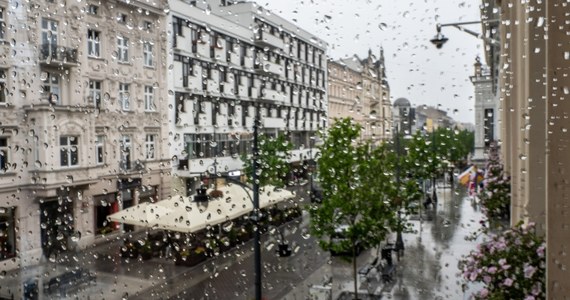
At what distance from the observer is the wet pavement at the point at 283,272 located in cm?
285

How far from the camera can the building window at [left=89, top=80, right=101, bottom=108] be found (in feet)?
8.61

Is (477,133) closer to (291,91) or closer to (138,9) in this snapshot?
(291,91)

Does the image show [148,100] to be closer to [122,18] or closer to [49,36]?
[122,18]

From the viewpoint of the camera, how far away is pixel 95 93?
104 inches

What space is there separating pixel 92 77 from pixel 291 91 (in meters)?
1.26

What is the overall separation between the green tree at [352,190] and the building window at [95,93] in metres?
1.39

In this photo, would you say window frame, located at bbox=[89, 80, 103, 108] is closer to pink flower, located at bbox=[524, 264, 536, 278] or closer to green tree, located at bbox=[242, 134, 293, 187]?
green tree, located at bbox=[242, 134, 293, 187]

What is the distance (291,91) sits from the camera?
99.2 inches

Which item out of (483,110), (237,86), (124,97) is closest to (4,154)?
(124,97)

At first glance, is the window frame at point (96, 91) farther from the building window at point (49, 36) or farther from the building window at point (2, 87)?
the building window at point (2, 87)

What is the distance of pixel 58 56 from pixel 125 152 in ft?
2.41

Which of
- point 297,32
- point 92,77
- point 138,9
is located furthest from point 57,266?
point 297,32

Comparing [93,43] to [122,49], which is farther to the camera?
[93,43]

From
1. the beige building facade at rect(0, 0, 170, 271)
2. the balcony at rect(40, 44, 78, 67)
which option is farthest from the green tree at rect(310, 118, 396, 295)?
the balcony at rect(40, 44, 78, 67)
